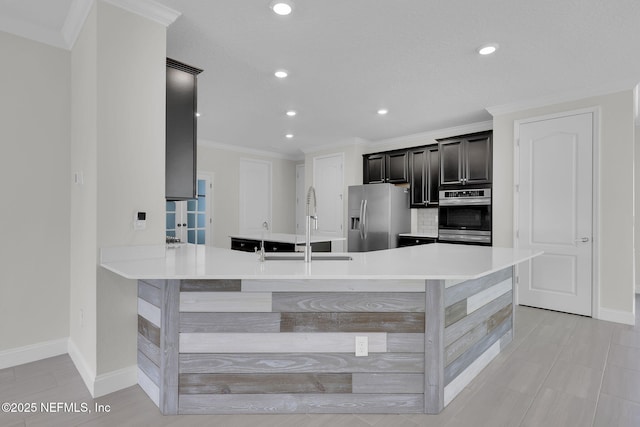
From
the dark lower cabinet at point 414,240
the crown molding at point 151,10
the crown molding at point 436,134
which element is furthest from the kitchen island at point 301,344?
the crown molding at point 436,134

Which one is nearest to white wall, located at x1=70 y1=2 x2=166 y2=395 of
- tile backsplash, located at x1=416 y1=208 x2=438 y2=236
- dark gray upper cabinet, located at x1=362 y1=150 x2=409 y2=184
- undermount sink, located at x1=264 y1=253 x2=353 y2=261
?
undermount sink, located at x1=264 y1=253 x2=353 y2=261

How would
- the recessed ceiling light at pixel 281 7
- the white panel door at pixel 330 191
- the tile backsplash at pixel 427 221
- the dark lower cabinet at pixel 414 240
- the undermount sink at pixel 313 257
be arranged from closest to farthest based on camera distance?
the recessed ceiling light at pixel 281 7, the undermount sink at pixel 313 257, the dark lower cabinet at pixel 414 240, the tile backsplash at pixel 427 221, the white panel door at pixel 330 191

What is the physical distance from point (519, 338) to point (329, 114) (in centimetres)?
341

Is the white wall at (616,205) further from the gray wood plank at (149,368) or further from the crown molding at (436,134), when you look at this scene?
the gray wood plank at (149,368)

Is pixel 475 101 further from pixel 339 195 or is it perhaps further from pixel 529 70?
pixel 339 195

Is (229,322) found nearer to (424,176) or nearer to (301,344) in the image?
(301,344)

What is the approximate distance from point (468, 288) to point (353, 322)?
862mm

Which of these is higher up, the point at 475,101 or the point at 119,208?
the point at 475,101

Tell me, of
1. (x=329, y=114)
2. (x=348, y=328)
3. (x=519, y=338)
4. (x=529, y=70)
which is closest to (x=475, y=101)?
(x=529, y=70)

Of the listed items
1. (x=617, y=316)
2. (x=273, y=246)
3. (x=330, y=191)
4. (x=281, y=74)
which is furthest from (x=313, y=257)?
(x=330, y=191)

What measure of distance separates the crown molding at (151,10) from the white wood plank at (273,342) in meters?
2.05

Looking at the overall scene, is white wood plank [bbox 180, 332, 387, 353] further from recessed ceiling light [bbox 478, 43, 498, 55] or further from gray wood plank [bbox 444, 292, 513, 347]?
recessed ceiling light [bbox 478, 43, 498, 55]

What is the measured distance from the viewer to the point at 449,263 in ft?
7.00

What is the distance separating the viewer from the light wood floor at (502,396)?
5.98ft
